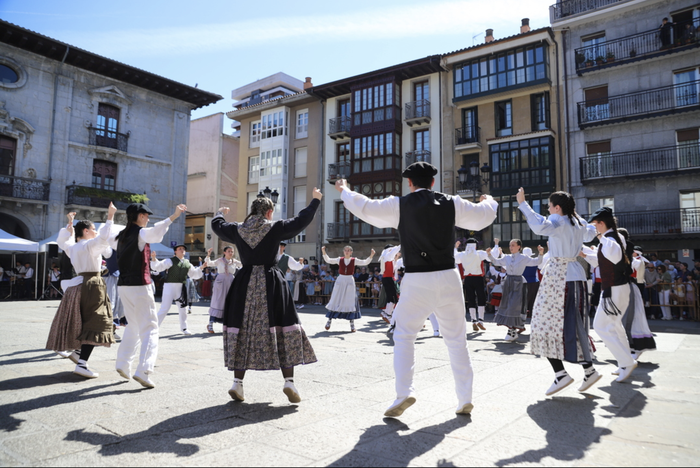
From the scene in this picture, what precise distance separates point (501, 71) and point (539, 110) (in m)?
3.00

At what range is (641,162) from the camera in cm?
2317

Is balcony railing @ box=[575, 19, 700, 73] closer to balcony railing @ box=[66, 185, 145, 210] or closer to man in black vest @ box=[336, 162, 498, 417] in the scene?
man in black vest @ box=[336, 162, 498, 417]

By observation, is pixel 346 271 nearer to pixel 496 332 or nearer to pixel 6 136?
→ pixel 496 332

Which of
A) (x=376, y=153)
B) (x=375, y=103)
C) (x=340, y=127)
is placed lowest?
(x=376, y=153)

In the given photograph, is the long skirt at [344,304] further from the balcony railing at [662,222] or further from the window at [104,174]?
the window at [104,174]

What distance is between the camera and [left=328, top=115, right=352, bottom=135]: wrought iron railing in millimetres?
32062

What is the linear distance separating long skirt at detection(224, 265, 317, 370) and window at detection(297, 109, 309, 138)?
3116 cm

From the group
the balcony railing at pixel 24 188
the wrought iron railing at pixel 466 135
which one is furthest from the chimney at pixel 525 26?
the balcony railing at pixel 24 188

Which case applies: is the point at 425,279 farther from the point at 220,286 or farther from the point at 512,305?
the point at 220,286

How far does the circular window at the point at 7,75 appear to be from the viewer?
83.1 ft

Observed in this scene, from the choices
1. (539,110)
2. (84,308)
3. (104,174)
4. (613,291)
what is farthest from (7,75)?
(613,291)

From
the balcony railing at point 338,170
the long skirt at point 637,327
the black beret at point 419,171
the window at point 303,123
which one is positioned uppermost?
the window at point 303,123

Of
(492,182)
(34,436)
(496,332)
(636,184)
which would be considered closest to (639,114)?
(636,184)

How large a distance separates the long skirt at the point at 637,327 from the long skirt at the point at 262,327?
486cm
